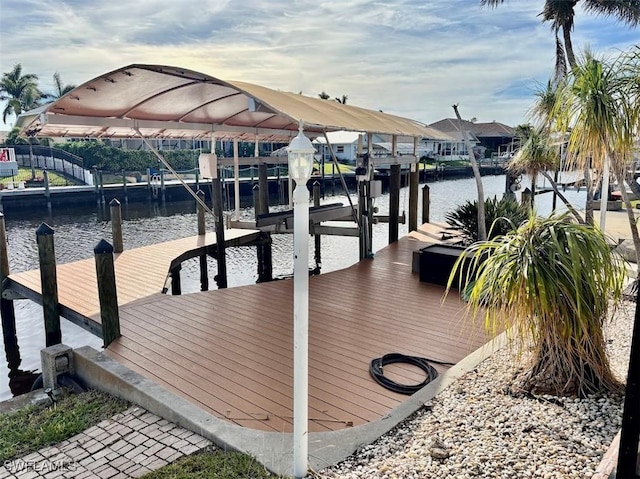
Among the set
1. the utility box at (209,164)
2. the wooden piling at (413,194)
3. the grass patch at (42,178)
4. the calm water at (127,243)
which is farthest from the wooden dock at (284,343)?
the grass patch at (42,178)

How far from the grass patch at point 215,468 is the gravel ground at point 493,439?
1.21 ft

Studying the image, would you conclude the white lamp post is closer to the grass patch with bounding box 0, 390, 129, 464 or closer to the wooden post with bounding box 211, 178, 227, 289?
the grass patch with bounding box 0, 390, 129, 464

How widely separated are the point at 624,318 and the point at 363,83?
1514 centimetres

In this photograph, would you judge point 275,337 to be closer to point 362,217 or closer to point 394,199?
point 362,217

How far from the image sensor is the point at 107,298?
15.4 feet

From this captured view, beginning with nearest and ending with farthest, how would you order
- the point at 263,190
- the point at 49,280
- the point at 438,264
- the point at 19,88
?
the point at 49,280 → the point at 438,264 → the point at 263,190 → the point at 19,88

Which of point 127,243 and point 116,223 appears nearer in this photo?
point 116,223

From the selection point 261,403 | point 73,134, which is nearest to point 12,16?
point 73,134

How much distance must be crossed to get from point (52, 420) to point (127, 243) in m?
10.9

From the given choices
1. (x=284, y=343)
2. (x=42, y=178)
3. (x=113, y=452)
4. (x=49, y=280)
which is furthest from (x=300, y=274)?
(x=42, y=178)

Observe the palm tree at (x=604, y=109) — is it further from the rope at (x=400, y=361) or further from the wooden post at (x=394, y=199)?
the wooden post at (x=394, y=199)

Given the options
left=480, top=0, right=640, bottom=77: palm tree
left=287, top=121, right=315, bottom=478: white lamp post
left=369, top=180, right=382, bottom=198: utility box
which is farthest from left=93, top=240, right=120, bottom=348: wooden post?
left=480, top=0, right=640, bottom=77: palm tree

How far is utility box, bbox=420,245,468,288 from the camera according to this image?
6438 mm

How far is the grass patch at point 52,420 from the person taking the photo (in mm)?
3160
